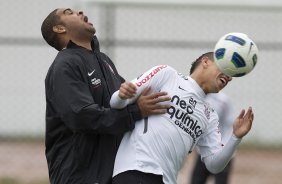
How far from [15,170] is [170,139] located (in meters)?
5.73

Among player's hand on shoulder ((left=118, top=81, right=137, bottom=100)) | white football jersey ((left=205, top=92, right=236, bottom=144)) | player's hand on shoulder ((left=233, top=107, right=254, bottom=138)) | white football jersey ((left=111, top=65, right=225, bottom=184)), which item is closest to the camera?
player's hand on shoulder ((left=118, top=81, right=137, bottom=100))

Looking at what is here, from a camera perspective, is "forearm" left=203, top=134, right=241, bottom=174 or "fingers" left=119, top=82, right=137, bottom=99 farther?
Result: "forearm" left=203, top=134, right=241, bottom=174

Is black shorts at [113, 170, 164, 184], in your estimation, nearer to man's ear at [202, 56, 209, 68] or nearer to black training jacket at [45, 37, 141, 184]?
black training jacket at [45, 37, 141, 184]

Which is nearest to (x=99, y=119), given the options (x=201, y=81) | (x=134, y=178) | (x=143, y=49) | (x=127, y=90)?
(x=127, y=90)

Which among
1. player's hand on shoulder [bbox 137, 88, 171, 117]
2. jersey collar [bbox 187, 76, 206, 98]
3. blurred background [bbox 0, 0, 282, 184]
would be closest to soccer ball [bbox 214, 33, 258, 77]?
jersey collar [bbox 187, 76, 206, 98]

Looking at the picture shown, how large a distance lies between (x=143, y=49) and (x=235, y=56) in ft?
20.1

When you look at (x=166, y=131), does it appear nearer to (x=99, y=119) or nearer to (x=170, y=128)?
(x=170, y=128)

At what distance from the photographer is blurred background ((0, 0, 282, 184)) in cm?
1103

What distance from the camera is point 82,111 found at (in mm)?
5059

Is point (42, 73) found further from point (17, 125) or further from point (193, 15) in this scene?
point (193, 15)

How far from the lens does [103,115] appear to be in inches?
200

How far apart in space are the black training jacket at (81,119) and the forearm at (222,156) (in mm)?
614

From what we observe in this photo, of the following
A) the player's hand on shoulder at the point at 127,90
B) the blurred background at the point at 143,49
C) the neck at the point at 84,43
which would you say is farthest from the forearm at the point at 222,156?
the blurred background at the point at 143,49

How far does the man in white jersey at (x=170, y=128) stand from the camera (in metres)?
5.20
